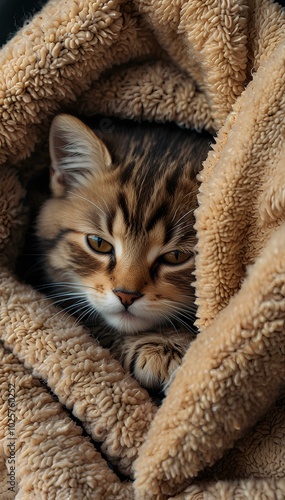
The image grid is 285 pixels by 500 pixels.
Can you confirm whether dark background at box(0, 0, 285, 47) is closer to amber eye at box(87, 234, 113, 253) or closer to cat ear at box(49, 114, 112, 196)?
cat ear at box(49, 114, 112, 196)

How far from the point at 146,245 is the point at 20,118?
40cm

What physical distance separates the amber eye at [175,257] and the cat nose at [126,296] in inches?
4.3

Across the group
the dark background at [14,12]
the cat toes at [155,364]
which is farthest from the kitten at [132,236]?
the dark background at [14,12]

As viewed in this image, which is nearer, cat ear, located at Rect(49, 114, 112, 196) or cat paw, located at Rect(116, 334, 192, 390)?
cat paw, located at Rect(116, 334, 192, 390)

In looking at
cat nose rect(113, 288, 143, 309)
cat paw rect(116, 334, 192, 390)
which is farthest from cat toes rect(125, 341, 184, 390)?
cat nose rect(113, 288, 143, 309)

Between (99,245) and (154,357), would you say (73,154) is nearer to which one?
(99,245)

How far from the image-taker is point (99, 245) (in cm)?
127

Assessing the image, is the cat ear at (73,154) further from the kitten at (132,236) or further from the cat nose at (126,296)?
the cat nose at (126,296)

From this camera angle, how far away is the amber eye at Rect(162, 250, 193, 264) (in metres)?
1.23

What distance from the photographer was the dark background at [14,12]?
1361 millimetres

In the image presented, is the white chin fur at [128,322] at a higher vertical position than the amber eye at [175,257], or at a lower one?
lower

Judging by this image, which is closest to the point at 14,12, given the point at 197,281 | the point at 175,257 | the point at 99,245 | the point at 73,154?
the point at 73,154

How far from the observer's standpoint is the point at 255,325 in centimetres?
81

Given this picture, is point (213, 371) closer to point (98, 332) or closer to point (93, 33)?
point (98, 332)
